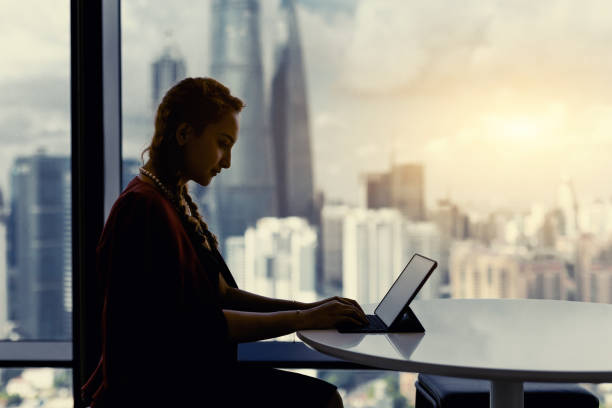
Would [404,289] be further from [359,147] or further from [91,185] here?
[91,185]

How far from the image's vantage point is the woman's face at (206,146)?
1.46 m

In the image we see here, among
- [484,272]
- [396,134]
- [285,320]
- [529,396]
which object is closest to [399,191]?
[396,134]

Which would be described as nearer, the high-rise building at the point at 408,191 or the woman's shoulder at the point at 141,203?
the woman's shoulder at the point at 141,203

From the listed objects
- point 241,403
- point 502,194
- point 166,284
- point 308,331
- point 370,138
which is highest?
point 370,138

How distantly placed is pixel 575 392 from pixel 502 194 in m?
0.98

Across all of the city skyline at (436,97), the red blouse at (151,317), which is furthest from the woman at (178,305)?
the city skyline at (436,97)

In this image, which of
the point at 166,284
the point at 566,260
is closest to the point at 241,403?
the point at 166,284

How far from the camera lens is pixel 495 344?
1358 mm

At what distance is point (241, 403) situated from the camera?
1365 millimetres

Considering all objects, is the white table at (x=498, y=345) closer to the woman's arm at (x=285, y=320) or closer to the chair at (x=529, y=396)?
the woman's arm at (x=285, y=320)

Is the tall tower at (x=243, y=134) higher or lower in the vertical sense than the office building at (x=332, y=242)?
higher

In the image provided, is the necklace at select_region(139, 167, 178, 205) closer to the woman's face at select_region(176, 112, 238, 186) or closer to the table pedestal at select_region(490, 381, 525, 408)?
the woman's face at select_region(176, 112, 238, 186)

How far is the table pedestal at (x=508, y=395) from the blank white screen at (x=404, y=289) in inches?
12.2

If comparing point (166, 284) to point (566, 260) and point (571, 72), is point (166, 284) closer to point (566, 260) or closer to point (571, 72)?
point (566, 260)
